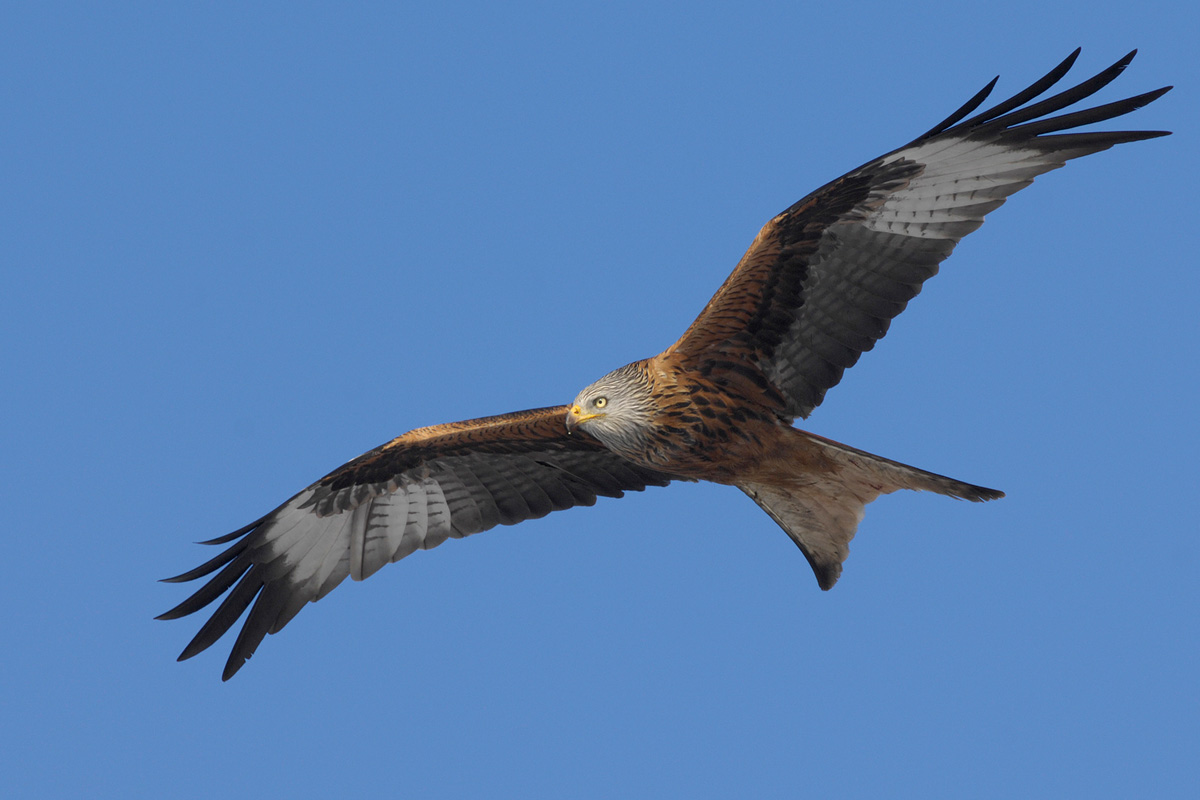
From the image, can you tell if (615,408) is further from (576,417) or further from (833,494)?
(833,494)

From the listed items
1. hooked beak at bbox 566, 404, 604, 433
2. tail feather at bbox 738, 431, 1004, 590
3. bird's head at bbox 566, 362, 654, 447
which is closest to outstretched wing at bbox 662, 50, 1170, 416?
bird's head at bbox 566, 362, 654, 447

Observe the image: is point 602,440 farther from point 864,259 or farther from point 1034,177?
point 1034,177

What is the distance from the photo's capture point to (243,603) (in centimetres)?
883

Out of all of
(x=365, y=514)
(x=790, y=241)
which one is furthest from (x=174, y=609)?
(x=790, y=241)

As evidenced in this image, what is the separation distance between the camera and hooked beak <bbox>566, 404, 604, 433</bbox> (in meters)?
8.02

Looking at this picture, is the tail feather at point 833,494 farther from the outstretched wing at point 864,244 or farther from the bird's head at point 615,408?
the bird's head at point 615,408

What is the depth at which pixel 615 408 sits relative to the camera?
26.2 ft

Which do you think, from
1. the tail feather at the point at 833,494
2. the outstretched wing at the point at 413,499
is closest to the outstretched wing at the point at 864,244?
the tail feather at the point at 833,494

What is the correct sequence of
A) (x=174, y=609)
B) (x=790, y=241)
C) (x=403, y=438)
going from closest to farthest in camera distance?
(x=790, y=241)
(x=174, y=609)
(x=403, y=438)

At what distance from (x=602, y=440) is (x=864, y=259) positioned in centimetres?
208

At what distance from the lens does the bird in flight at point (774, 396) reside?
25.0ft

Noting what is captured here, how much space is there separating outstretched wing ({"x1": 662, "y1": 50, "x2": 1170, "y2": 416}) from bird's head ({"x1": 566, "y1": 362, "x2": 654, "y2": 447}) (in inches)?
14.0

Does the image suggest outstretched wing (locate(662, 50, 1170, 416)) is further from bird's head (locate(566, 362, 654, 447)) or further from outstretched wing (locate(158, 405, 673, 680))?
outstretched wing (locate(158, 405, 673, 680))

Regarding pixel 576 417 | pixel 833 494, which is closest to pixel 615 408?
pixel 576 417
